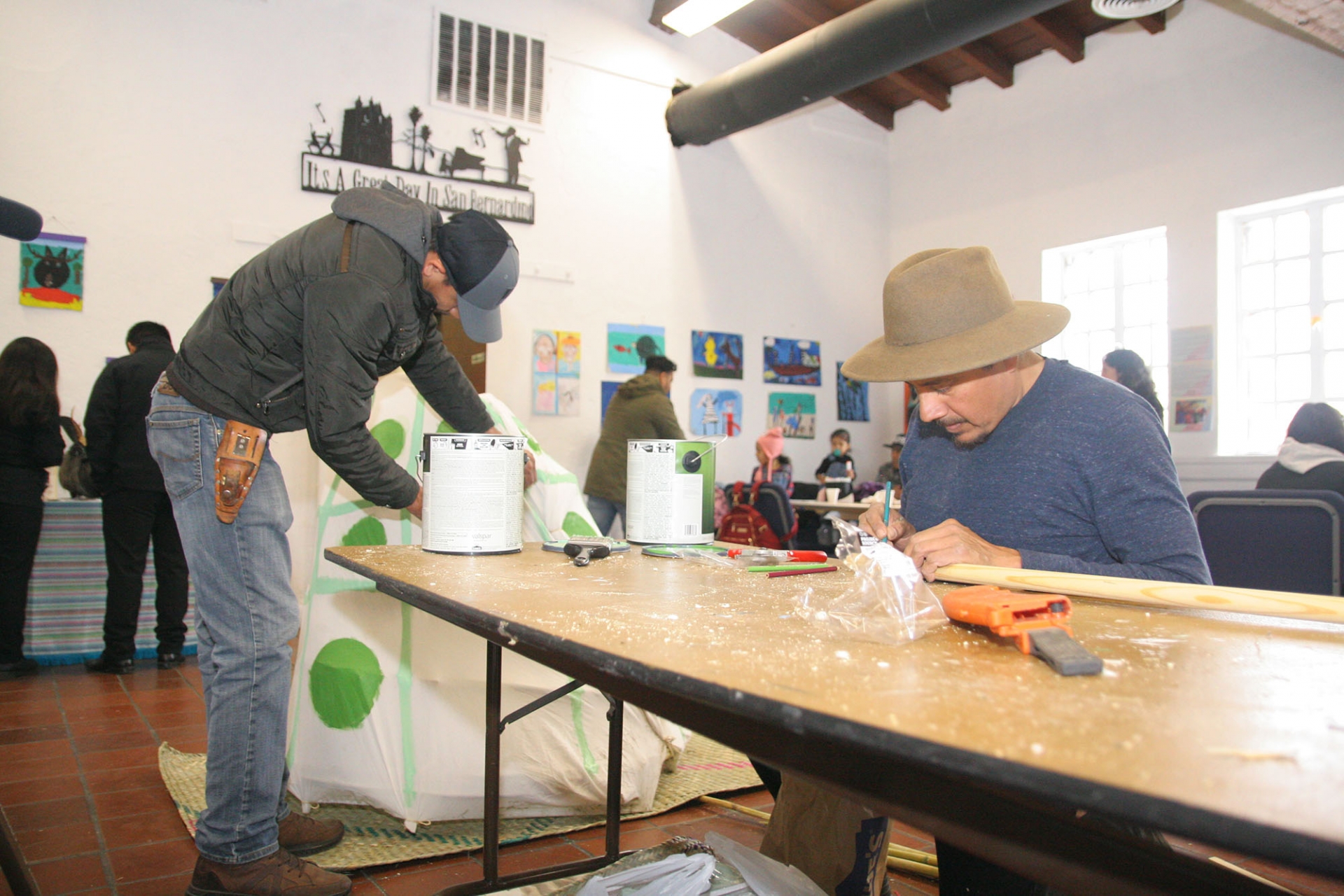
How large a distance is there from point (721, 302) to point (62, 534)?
14.3 feet

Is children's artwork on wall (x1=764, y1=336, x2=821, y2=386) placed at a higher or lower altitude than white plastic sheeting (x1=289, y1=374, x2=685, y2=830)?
higher

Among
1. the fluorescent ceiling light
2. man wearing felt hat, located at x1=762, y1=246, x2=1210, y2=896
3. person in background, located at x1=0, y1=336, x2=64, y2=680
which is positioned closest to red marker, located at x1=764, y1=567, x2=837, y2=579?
man wearing felt hat, located at x1=762, y1=246, x2=1210, y2=896

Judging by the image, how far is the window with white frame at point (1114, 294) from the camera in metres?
5.99

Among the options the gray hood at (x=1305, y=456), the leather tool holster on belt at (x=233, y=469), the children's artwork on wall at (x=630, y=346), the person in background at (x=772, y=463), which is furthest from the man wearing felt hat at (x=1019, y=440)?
the person in background at (x=772, y=463)

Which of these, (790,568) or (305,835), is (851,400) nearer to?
(305,835)

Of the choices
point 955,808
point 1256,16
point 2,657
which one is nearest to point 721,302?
point 1256,16

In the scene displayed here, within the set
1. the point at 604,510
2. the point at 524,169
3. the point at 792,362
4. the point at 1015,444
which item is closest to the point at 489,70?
the point at 524,169

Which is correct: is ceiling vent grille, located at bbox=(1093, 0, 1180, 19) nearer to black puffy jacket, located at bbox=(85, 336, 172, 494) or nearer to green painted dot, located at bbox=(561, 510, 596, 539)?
green painted dot, located at bbox=(561, 510, 596, 539)

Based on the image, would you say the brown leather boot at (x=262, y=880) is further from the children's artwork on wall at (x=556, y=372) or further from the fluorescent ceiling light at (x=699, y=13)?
the fluorescent ceiling light at (x=699, y=13)

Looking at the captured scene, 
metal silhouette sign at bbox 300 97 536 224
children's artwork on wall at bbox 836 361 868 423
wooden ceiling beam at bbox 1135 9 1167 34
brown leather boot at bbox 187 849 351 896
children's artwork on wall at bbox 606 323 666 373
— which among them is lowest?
brown leather boot at bbox 187 849 351 896

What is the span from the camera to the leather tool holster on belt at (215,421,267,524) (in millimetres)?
1503

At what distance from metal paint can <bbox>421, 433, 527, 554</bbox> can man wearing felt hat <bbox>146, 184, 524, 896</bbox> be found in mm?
148

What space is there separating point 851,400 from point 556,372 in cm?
278

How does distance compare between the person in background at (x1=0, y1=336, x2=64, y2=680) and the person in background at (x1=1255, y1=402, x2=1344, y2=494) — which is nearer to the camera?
the person in background at (x1=1255, y1=402, x2=1344, y2=494)
